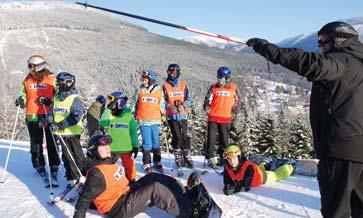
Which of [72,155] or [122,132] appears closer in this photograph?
[72,155]

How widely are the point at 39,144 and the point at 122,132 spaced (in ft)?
5.90

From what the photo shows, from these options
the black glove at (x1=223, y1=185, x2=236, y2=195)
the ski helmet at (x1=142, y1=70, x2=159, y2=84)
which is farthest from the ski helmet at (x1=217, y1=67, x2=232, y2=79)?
the black glove at (x1=223, y1=185, x2=236, y2=195)

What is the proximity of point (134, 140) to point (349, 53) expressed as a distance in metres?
4.82

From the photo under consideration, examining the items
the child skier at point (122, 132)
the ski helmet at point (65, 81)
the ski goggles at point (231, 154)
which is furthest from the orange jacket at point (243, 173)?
the ski helmet at point (65, 81)

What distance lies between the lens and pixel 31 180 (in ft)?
27.8

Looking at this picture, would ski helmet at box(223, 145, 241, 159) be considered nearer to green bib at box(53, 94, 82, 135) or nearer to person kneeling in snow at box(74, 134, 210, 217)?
A: person kneeling in snow at box(74, 134, 210, 217)

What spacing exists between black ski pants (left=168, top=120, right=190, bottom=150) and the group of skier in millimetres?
23

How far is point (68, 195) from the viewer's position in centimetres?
731

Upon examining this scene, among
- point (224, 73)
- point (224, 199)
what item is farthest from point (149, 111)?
point (224, 199)

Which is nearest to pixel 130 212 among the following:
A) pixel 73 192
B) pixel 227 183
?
pixel 73 192

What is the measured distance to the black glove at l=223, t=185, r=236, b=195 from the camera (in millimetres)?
7547

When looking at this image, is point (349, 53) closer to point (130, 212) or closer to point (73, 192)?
point (130, 212)

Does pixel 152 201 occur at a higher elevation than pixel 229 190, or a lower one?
higher

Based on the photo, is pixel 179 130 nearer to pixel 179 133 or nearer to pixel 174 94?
pixel 179 133
